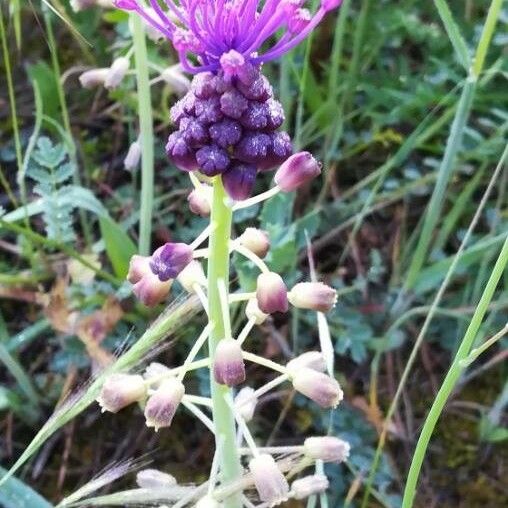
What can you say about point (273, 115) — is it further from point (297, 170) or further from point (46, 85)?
point (46, 85)

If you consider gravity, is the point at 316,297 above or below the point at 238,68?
below

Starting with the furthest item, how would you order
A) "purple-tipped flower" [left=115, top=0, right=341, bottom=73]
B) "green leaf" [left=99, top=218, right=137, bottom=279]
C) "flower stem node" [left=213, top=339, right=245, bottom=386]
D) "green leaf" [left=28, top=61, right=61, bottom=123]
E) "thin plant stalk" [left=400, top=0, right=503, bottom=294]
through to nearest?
"green leaf" [left=28, top=61, right=61, bottom=123] → "green leaf" [left=99, top=218, right=137, bottom=279] → "thin plant stalk" [left=400, top=0, right=503, bottom=294] → "flower stem node" [left=213, top=339, right=245, bottom=386] → "purple-tipped flower" [left=115, top=0, right=341, bottom=73]

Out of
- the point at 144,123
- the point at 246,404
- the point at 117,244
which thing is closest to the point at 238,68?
the point at 246,404

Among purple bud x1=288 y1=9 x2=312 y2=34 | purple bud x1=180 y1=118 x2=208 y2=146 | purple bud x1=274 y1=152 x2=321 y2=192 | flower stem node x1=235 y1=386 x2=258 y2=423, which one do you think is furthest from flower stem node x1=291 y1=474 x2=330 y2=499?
purple bud x1=288 y1=9 x2=312 y2=34

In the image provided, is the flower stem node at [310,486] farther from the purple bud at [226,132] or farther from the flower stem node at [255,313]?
the purple bud at [226,132]

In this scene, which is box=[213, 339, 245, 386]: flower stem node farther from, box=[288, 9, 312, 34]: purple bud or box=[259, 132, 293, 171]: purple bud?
box=[288, 9, 312, 34]: purple bud

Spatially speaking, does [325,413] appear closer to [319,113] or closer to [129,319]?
[129,319]

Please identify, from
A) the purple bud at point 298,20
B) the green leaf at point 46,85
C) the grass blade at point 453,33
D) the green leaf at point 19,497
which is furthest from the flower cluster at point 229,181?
A: the green leaf at point 46,85
